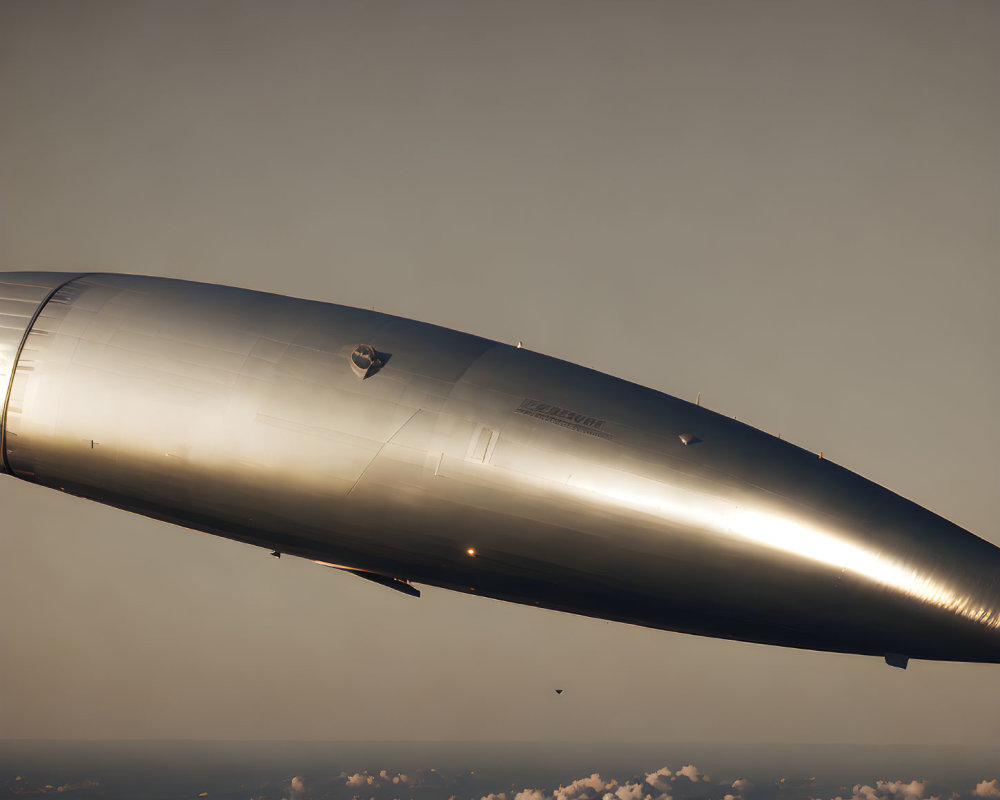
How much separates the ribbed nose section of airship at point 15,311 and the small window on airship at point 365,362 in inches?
325

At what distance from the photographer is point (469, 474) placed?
553 inches

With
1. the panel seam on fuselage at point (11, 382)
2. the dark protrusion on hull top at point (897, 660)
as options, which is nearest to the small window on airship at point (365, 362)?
the panel seam on fuselage at point (11, 382)

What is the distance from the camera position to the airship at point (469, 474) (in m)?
13.0

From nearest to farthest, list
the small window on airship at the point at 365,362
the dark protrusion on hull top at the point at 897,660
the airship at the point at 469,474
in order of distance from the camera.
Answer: the airship at the point at 469,474 → the dark protrusion on hull top at the point at 897,660 → the small window on airship at the point at 365,362

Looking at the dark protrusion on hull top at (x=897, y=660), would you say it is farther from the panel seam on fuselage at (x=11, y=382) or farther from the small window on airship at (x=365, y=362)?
the panel seam on fuselage at (x=11, y=382)

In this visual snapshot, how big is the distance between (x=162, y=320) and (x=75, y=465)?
366cm

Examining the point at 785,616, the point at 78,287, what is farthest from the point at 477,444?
the point at 78,287

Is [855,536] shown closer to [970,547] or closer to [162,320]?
[970,547]

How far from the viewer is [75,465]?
16891 millimetres

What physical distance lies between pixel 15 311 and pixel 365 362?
9.40 metres

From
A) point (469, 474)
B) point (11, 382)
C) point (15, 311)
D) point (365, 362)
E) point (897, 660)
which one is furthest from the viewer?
point (15, 311)

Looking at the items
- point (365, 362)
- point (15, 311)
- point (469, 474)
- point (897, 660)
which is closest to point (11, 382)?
point (15, 311)

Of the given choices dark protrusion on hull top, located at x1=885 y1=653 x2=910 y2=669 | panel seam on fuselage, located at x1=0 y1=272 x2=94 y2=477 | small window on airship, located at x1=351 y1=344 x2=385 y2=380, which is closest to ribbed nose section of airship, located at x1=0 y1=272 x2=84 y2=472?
panel seam on fuselage, located at x1=0 y1=272 x2=94 y2=477

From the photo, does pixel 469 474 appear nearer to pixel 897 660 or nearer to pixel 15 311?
pixel 897 660
